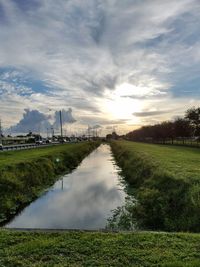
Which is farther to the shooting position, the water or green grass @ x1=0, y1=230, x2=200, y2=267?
the water

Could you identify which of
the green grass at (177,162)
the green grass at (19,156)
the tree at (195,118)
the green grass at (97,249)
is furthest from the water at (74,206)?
the tree at (195,118)

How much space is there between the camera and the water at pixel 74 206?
15492 mm

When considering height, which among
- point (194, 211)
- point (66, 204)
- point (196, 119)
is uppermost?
point (196, 119)

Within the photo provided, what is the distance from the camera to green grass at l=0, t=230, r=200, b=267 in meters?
7.07

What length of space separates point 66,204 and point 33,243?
11868 mm

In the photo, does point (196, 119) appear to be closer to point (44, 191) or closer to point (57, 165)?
point (57, 165)

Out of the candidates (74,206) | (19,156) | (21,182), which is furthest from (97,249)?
(19,156)

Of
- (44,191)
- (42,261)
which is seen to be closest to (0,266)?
(42,261)

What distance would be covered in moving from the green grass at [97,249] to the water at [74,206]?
19.9 feet

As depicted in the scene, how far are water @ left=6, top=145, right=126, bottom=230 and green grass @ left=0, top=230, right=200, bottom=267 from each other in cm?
608

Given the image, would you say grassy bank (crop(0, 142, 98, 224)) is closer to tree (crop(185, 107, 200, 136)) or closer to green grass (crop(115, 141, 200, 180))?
green grass (crop(115, 141, 200, 180))

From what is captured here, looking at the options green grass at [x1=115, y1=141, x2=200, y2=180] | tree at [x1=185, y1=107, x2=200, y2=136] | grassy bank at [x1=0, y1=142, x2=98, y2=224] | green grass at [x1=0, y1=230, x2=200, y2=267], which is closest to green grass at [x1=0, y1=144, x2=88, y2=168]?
grassy bank at [x1=0, y1=142, x2=98, y2=224]

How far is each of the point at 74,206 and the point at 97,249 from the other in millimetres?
11723

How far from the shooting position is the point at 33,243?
8.32 meters
